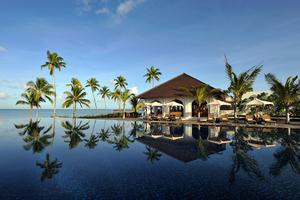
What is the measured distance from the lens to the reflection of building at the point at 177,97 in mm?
29016

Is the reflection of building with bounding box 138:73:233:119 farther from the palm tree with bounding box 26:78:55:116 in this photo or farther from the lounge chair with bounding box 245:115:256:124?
the palm tree with bounding box 26:78:55:116

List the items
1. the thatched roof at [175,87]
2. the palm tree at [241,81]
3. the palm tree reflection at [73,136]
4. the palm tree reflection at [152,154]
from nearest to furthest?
the palm tree reflection at [152,154]
the palm tree reflection at [73,136]
the palm tree at [241,81]
the thatched roof at [175,87]

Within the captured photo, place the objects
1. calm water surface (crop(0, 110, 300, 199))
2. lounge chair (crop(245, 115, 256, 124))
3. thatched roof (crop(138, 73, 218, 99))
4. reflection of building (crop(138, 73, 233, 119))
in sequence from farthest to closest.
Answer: thatched roof (crop(138, 73, 218, 99))
reflection of building (crop(138, 73, 233, 119))
lounge chair (crop(245, 115, 256, 124))
calm water surface (crop(0, 110, 300, 199))

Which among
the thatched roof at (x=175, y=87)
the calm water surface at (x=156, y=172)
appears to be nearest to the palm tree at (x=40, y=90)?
the thatched roof at (x=175, y=87)

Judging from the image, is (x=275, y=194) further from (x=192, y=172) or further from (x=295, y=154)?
(x=295, y=154)

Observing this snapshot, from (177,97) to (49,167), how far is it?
23.3 metres

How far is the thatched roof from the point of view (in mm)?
30016

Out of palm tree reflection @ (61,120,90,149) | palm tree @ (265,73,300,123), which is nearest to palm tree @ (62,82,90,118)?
palm tree reflection @ (61,120,90,149)

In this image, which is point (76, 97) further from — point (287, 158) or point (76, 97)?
point (287, 158)

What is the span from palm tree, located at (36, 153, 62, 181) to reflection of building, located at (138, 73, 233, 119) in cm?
1979

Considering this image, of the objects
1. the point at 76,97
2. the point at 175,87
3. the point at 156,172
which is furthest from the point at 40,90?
the point at 156,172

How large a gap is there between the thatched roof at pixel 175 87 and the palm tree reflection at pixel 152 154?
18.7 metres

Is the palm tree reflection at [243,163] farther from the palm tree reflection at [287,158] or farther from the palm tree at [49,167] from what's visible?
the palm tree at [49,167]

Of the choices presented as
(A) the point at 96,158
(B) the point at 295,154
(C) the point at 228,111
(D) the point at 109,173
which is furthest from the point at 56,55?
(B) the point at 295,154
